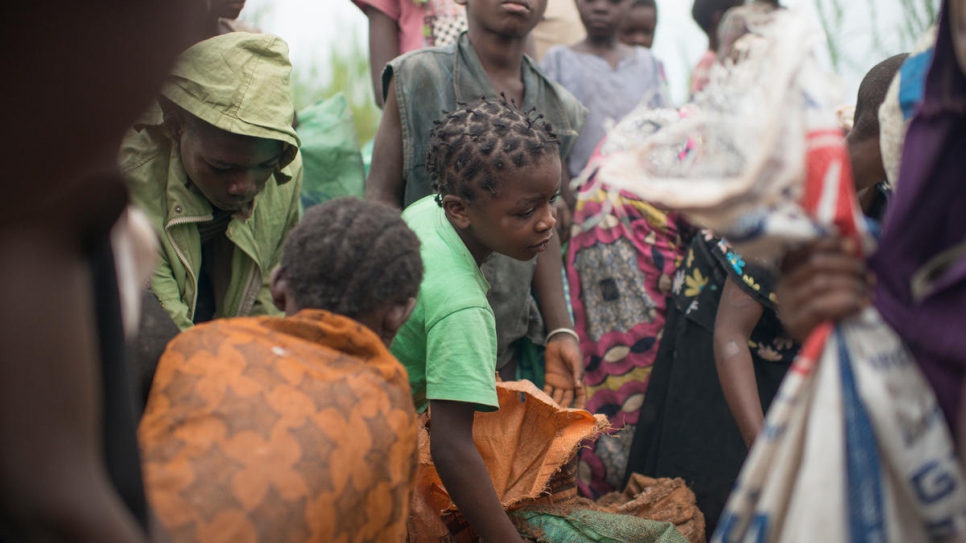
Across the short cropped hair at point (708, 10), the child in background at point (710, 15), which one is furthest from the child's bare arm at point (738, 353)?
the short cropped hair at point (708, 10)

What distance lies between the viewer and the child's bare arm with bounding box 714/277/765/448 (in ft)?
9.33

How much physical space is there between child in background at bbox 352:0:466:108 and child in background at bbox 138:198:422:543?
2.34 metres

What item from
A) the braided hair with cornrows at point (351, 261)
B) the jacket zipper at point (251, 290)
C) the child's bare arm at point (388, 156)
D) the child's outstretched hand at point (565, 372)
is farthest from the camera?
the child's bare arm at point (388, 156)

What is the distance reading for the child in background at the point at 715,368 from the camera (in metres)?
2.88

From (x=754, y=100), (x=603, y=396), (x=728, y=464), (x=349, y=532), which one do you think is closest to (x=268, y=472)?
(x=349, y=532)

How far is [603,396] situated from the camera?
374 centimetres

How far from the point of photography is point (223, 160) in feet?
9.54

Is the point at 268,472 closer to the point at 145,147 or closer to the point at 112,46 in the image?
the point at 112,46

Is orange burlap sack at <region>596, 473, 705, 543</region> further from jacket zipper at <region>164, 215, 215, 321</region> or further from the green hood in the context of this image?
the green hood

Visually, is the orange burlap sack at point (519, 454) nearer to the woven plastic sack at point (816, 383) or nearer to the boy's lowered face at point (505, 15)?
the woven plastic sack at point (816, 383)

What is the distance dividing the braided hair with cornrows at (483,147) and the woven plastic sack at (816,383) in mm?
1238

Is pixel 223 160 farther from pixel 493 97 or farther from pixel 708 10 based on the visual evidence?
pixel 708 10

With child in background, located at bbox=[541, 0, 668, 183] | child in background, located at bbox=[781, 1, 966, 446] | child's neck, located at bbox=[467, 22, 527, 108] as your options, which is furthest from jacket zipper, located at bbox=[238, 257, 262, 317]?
child in background, located at bbox=[781, 1, 966, 446]

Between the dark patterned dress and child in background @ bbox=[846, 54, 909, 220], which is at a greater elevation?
child in background @ bbox=[846, 54, 909, 220]
